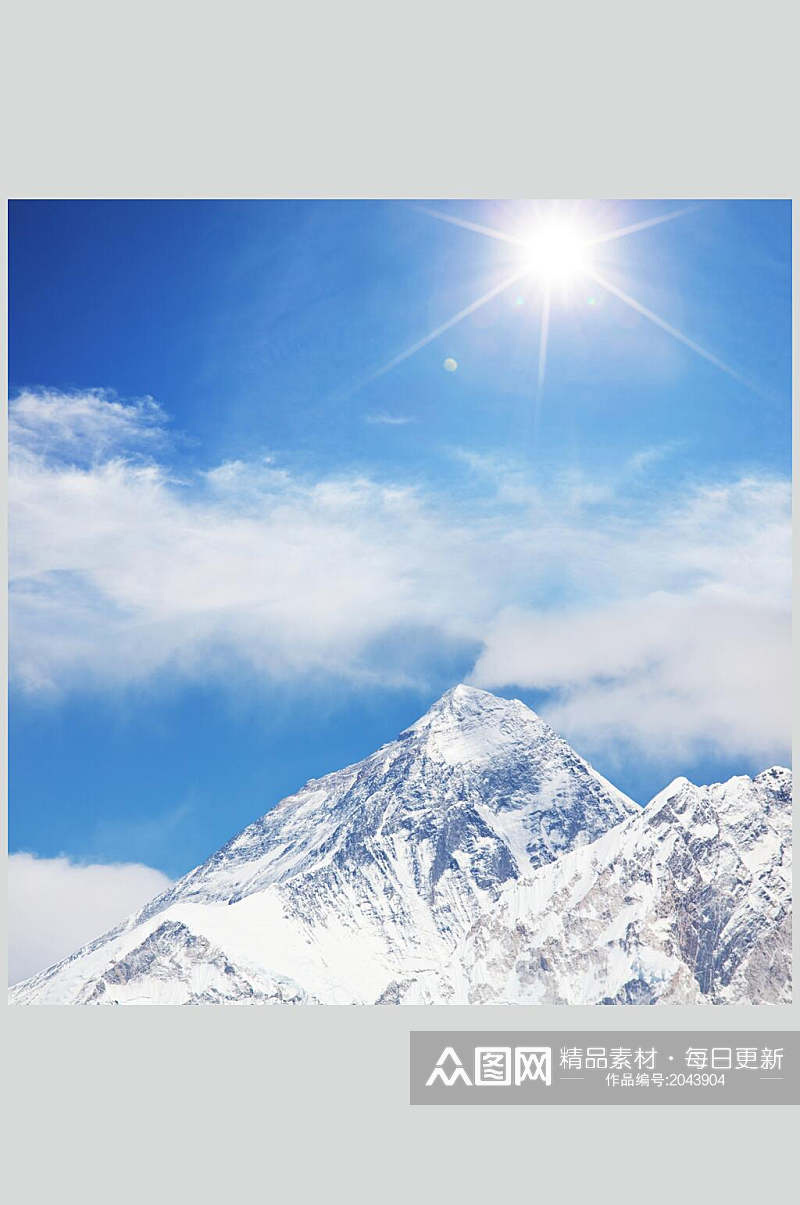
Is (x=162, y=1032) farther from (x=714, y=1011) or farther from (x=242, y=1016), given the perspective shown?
(x=714, y=1011)

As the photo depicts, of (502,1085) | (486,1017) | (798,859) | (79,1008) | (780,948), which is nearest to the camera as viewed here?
(502,1085)

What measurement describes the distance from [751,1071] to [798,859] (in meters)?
16.9

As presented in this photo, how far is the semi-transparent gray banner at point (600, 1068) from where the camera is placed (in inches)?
1889

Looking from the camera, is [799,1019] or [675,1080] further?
[799,1019]

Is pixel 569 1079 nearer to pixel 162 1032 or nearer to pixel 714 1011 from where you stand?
pixel 714 1011

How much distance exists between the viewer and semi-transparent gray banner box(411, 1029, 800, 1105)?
48.0 m

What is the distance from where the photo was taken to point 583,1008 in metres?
55.2

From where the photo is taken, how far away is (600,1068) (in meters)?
48.9

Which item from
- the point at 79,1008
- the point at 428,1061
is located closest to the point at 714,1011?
the point at 428,1061

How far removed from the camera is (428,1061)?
158ft

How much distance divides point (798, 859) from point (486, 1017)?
20.4m

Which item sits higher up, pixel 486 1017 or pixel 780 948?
pixel 780 948

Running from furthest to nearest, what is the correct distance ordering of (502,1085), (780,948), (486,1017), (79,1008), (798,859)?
(780,948) < (798,859) < (79,1008) < (486,1017) < (502,1085)

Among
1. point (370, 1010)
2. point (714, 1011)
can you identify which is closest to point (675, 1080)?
point (714, 1011)
